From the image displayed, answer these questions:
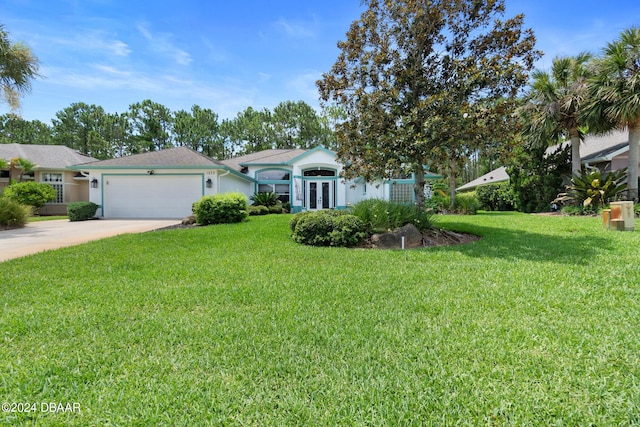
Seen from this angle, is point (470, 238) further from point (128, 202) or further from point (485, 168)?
point (485, 168)

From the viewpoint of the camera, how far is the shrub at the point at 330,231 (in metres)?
7.71

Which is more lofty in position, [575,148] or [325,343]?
[575,148]

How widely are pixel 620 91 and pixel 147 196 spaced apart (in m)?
22.6

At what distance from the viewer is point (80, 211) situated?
48.9ft

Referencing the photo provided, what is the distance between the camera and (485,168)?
40.6m

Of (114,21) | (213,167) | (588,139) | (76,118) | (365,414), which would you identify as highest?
(76,118)

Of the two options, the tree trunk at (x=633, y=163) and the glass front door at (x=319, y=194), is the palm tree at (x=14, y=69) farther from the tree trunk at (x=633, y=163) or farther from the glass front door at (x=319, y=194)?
the tree trunk at (x=633, y=163)

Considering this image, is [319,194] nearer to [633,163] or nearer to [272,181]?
[272,181]

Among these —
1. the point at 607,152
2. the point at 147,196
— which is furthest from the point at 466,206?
the point at 147,196

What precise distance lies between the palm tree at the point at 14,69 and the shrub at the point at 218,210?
9.14 meters

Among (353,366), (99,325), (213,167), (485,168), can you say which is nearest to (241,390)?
(353,366)

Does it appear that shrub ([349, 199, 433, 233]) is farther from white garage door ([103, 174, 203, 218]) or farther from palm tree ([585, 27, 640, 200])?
white garage door ([103, 174, 203, 218])

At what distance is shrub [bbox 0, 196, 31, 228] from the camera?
11.3 meters

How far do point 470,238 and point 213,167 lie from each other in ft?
40.9
